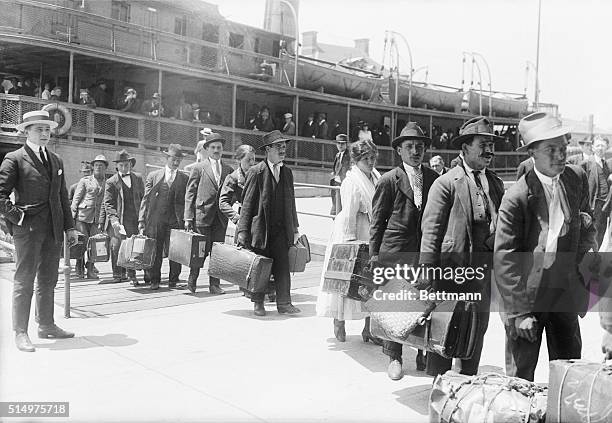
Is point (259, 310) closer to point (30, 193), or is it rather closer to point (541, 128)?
point (30, 193)

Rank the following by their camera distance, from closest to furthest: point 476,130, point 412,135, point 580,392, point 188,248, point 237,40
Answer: point 580,392
point 476,130
point 412,135
point 188,248
point 237,40

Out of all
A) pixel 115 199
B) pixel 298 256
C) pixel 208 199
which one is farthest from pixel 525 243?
pixel 115 199

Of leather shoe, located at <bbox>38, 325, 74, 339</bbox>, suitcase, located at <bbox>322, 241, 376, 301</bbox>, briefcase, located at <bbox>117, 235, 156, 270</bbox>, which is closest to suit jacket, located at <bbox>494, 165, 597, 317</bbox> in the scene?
suitcase, located at <bbox>322, 241, 376, 301</bbox>

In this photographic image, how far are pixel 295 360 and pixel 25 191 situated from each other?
8.73 feet

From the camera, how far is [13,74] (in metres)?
19.2

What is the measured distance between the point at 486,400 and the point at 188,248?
5267 mm

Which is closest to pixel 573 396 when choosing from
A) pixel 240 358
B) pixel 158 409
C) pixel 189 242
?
pixel 158 409

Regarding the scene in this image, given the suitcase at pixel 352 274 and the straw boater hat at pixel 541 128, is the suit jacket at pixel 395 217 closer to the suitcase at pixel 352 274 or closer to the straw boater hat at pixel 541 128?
the suitcase at pixel 352 274

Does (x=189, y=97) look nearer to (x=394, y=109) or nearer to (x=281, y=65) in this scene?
(x=281, y=65)

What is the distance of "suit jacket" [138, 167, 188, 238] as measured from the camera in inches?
346

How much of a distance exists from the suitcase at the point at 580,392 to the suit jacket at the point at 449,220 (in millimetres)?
1098

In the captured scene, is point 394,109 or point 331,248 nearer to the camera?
point 331,248

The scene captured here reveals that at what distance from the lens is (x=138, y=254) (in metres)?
8.35

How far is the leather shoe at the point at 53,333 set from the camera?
5779 millimetres
